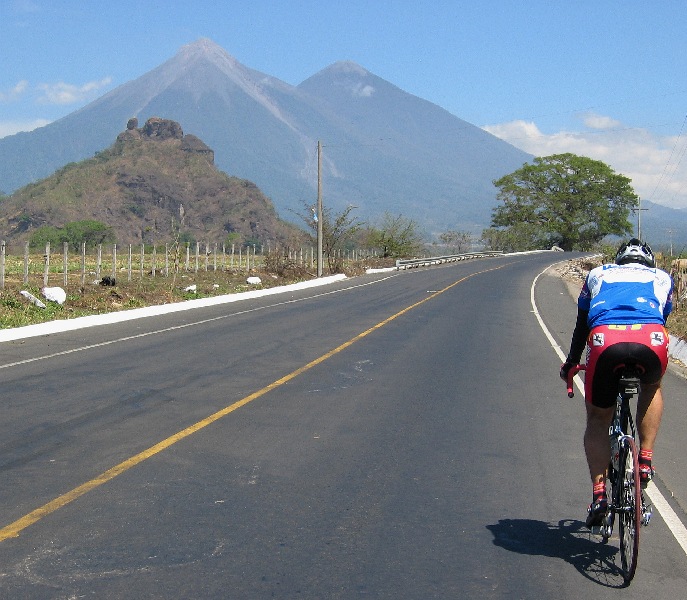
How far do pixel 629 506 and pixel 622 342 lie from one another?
929mm

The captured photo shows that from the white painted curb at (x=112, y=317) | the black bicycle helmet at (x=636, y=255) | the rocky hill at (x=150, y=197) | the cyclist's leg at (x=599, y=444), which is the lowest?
the white painted curb at (x=112, y=317)

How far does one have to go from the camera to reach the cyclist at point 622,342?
5.64 metres

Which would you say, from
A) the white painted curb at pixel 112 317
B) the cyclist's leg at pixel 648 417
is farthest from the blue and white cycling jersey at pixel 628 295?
the white painted curb at pixel 112 317

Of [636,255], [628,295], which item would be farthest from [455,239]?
[628,295]

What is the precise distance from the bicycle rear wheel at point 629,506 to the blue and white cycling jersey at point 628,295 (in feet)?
2.33

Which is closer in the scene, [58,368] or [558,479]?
[558,479]

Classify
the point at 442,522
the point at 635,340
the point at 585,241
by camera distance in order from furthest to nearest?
the point at 585,241
the point at 442,522
the point at 635,340

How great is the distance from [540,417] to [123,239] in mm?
133280

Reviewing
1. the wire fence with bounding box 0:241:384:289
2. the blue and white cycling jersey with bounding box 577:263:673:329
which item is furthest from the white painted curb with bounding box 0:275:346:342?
the blue and white cycling jersey with bounding box 577:263:673:329

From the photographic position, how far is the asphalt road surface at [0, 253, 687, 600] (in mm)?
5441

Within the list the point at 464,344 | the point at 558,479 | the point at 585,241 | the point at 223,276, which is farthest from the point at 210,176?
the point at 558,479

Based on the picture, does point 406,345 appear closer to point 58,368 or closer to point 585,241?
point 58,368

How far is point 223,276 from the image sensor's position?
44.2 metres

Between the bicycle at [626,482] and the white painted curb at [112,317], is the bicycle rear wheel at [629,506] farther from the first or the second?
the white painted curb at [112,317]
